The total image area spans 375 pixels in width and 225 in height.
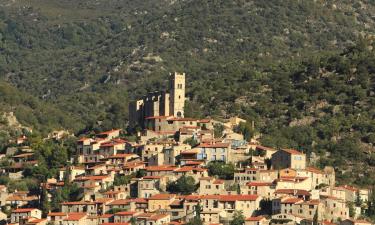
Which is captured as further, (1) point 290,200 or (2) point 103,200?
(2) point 103,200

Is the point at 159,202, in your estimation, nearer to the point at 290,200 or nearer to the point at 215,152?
the point at 290,200

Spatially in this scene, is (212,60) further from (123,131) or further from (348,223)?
(348,223)

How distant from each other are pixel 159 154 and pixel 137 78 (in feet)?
232

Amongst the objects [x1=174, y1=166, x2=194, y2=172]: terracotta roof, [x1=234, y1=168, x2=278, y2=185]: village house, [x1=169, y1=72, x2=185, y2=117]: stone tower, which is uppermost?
[x1=169, y1=72, x2=185, y2=117]: stone tower

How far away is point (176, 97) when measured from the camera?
113m

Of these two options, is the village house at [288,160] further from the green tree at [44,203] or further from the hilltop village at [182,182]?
the green tree at [44,203]

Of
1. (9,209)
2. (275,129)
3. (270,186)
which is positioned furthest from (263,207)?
(275,129)

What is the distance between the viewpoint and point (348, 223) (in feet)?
301

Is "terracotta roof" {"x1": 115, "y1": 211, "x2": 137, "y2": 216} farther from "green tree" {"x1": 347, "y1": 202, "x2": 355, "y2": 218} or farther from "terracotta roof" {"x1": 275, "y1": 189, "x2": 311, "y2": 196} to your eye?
"green tree" {"x1": 347, "y1": 202, "x2": 355, "y2": 218}

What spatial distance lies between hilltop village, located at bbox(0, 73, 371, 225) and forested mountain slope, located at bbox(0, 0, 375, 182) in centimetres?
690

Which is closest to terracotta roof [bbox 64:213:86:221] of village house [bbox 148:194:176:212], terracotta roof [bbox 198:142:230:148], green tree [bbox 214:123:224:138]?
village house [bbox 148:194:176:212]

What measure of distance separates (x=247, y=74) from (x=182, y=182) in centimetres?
4574

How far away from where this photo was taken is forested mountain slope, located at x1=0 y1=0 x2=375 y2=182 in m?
124

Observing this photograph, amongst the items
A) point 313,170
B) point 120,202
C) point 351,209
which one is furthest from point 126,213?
point 313,170
